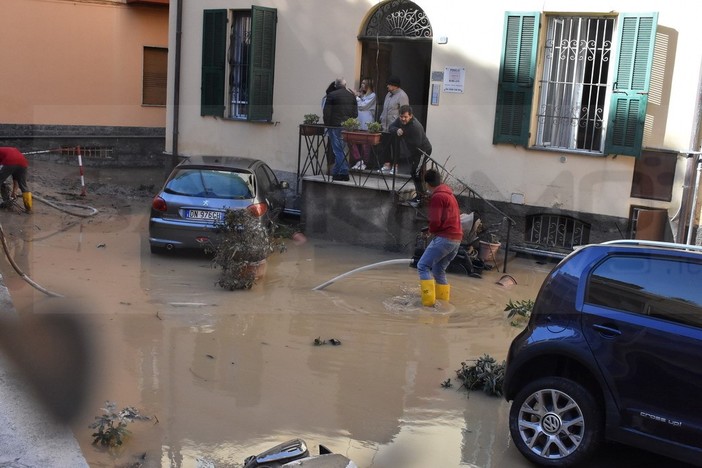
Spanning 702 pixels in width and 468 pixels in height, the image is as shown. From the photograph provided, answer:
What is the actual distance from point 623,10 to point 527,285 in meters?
4.15

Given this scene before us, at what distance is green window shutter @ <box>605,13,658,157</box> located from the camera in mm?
11836

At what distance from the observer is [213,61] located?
55.1 feet

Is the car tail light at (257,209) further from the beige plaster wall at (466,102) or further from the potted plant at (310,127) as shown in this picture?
the beige plaster wall at (466,102)

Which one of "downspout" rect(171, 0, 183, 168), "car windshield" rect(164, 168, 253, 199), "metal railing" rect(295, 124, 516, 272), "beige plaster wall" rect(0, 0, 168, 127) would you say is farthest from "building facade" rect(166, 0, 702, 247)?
"beige plaster wall" rect(0, 0, 168, 127)

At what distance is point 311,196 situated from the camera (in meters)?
14.3

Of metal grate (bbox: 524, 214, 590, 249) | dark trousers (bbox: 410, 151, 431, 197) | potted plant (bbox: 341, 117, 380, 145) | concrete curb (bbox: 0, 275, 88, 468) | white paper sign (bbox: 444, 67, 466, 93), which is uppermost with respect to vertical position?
white paper sign (bbox: 444, 67, 466, 93)

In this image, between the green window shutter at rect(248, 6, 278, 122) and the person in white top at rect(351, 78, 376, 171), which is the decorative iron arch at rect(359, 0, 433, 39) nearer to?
the person in white top at rect(351, 78, 376, 171)

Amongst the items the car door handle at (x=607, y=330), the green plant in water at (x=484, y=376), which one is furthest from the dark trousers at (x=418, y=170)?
the car door handle at (x=607, y=330)

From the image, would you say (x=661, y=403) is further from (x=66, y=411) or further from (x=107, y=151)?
(x=107, y=151)

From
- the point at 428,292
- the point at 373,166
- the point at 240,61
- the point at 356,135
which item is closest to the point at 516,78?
the point at 356,135

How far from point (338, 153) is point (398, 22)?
2.51 m

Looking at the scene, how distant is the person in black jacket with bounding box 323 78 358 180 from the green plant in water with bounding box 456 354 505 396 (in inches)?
274

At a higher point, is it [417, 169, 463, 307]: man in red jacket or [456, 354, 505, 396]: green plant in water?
[417, 169, 463, 307]: man in red jacket

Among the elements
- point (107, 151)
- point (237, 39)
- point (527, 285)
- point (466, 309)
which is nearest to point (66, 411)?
point (466, 309)
